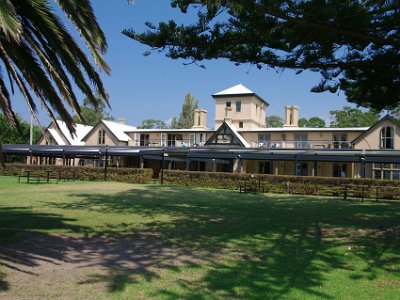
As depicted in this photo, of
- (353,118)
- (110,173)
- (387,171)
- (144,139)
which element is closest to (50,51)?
(110,173)

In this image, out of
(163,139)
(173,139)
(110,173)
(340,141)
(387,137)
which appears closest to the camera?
(110,173)

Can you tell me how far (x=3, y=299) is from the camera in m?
4.71

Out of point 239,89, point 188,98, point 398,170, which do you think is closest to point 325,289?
point 398,170

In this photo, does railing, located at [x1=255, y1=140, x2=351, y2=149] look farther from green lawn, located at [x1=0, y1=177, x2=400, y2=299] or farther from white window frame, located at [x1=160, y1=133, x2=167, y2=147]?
green lawn, located at [x1=0, y1=177, x2=400, y2=299]

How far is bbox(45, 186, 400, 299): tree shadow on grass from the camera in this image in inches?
213

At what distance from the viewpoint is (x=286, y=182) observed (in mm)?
26359

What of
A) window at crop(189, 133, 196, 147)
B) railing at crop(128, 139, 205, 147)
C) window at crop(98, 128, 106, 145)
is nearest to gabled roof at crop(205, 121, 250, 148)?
railing at crop(128, 139, 205, 147)

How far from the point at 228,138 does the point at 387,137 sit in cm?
1495

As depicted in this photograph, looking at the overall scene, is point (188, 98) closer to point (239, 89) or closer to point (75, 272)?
point (239, 89)

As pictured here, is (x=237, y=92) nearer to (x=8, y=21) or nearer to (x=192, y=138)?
(x=192, y=138)

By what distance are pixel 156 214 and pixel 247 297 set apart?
→ 777 centimetres

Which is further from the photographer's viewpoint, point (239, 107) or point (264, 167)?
point (239, 107)

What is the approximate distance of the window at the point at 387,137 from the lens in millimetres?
37031

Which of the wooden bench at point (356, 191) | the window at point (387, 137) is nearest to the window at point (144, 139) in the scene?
the window at point (387, 137)
